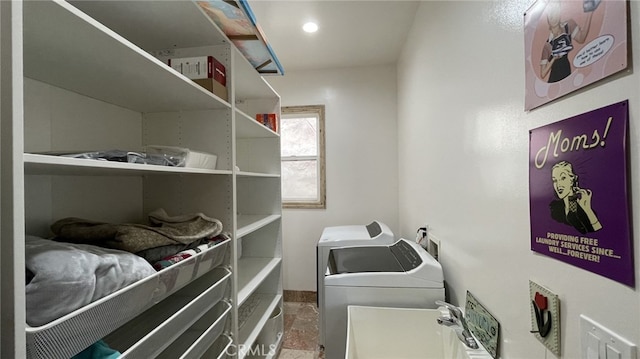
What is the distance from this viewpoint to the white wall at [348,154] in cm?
289

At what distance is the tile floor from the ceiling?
2.68 metres

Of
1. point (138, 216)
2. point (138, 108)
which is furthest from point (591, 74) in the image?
point (138, 216)

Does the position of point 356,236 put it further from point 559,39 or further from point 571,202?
point 559,39

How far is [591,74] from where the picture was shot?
0.56 meters

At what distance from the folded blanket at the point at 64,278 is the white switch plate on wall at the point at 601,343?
1.13 m

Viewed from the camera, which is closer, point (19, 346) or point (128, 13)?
point (19, 346)

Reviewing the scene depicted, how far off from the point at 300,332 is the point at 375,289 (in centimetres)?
139

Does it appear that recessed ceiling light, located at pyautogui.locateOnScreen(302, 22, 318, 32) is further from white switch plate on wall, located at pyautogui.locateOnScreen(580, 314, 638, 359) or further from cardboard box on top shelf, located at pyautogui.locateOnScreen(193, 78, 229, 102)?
white switch plate on wall, located at pyautogui.locateOnScreen(580, 314, 638, 359)

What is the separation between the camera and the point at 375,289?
54.2 inches

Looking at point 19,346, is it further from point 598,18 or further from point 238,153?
point 238,153

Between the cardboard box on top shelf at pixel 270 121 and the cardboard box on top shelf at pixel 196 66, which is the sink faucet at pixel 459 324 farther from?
the cardboard box on top shelf at pixel 270 121

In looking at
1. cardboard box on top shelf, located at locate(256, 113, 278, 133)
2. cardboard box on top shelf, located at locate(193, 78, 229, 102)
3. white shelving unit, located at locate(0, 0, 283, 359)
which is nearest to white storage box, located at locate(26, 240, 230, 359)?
white shelving unit, located at locate(0, 0, 283, 359)

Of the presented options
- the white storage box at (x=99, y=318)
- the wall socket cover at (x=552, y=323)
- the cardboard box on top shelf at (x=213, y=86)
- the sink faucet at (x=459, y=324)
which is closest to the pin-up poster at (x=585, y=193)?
the wall socket cover at (x=552, y=323)

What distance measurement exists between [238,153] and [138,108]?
1009mm
